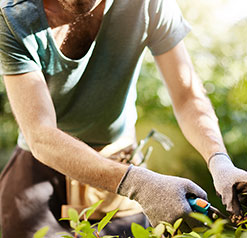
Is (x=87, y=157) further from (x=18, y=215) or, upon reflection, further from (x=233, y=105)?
(x=233, y=105)

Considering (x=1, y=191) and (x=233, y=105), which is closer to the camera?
(x=1, y=191)

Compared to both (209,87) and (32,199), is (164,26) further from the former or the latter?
(209,87)

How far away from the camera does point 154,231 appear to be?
2.72ft

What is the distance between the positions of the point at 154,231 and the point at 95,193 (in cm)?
97

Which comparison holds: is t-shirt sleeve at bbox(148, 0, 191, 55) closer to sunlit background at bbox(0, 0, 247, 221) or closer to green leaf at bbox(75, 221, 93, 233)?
green leaf at bbox(75, 221, 93, 233)

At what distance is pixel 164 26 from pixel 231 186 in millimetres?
665

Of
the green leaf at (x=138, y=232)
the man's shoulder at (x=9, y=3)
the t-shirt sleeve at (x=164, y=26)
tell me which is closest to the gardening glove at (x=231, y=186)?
the green leaf at (x=138, y=232)

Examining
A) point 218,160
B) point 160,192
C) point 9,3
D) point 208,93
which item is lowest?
point 208,93

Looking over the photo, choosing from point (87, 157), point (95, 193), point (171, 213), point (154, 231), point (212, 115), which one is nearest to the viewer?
point (154, 231)

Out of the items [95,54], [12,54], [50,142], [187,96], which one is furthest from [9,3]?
[187,96]

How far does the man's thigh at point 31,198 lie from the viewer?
1812mm

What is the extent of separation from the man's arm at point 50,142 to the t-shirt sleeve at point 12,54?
2 centimetres

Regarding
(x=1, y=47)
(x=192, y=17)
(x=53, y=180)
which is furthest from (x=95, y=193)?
(x=192, y=17)

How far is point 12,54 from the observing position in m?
1.35
